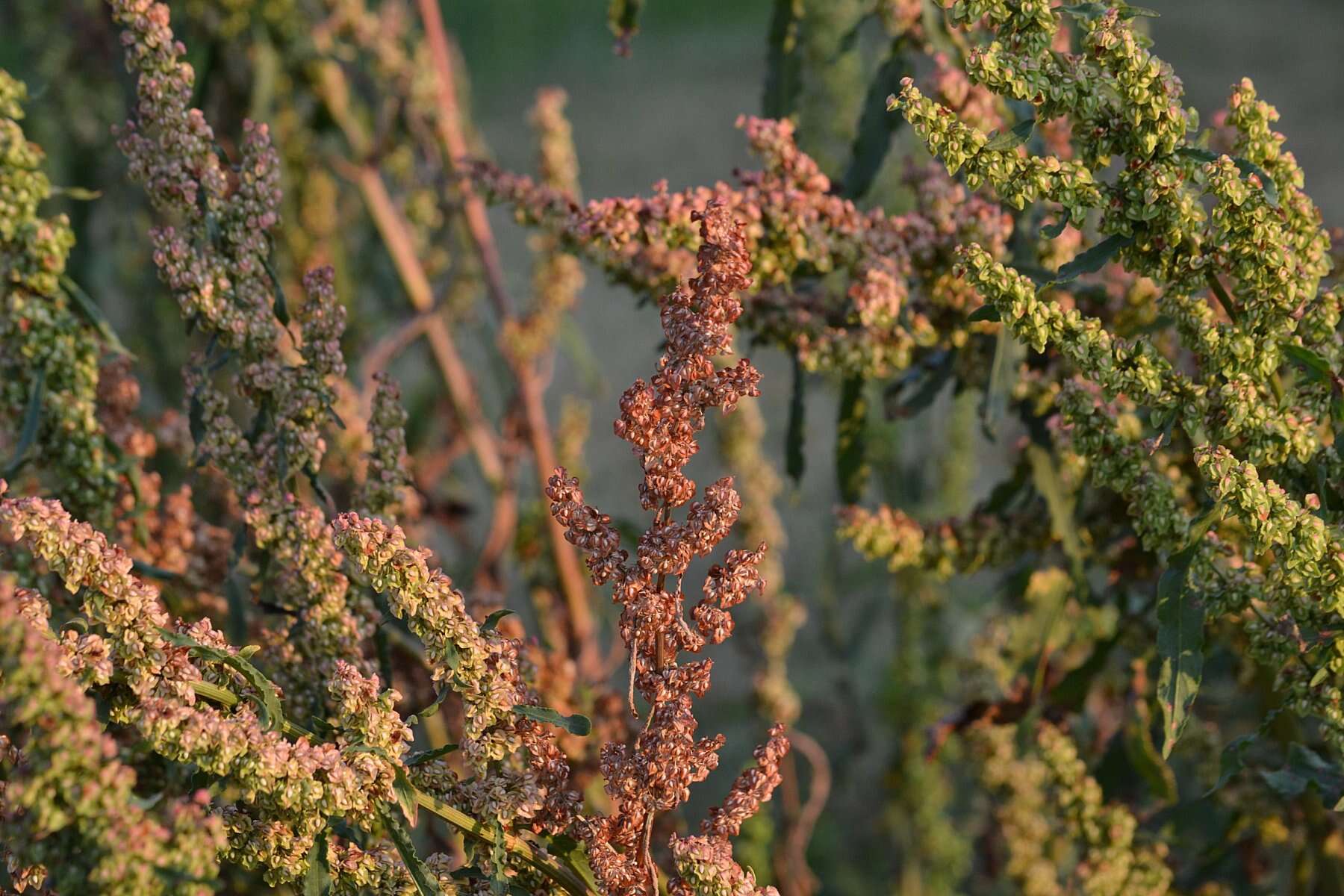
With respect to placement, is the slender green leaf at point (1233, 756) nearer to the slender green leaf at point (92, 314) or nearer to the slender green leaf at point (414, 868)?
the slender green leaf at point (414, 868)

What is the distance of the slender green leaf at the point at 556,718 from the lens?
23.6 inches

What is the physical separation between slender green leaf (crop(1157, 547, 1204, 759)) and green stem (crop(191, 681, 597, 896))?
1.03ft

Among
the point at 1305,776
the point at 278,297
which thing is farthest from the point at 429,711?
the point at 1305,776

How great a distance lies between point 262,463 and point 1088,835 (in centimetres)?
62

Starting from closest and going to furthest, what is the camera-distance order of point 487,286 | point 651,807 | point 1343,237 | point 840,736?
point 651,807
point 1343,237
point 487,286
point 840,736

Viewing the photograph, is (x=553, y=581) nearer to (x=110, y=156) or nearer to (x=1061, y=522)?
(x=1061, y=522)

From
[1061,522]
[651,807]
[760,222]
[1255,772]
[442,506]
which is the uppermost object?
[442,506]

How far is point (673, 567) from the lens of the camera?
0.59m

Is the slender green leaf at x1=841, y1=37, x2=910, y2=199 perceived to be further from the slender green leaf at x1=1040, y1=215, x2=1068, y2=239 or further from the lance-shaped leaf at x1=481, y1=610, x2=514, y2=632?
the lance-shaped leaf at x1=481, y1=610, x2=514, y2=632

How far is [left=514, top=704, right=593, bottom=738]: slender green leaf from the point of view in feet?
1.97

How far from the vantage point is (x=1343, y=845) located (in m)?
0.91

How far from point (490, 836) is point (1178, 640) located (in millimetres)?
369

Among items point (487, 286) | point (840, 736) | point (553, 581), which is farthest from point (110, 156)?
point (840, 736)

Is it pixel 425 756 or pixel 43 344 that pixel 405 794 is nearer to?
pixel 425 756
